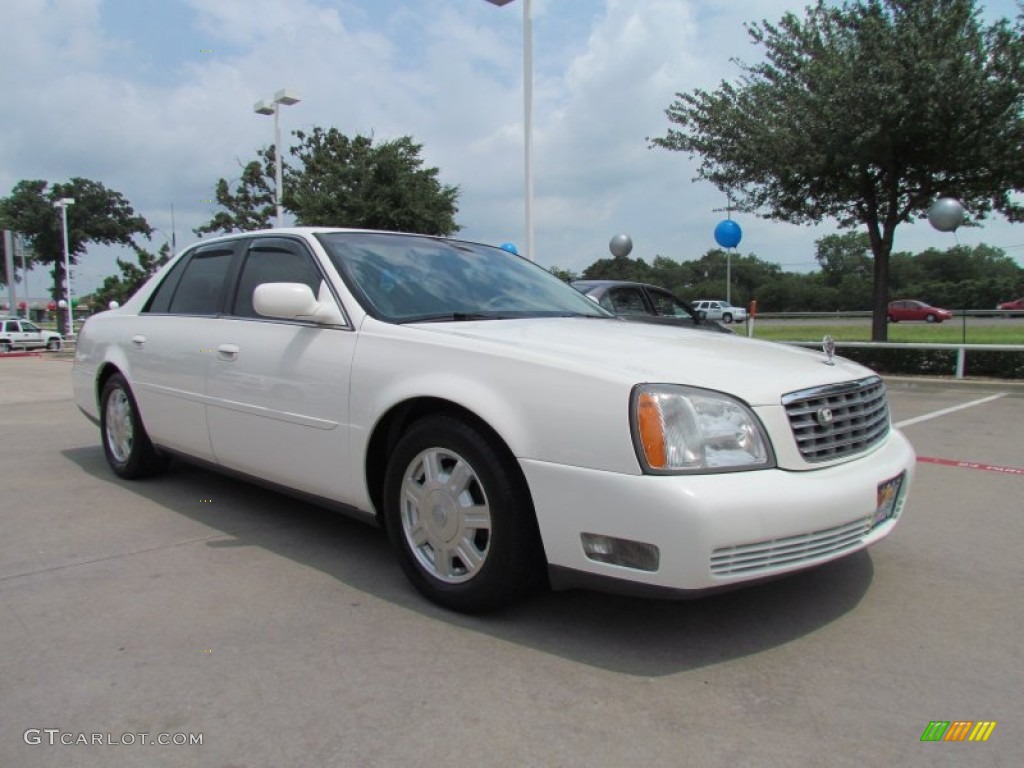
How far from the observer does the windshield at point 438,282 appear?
3.60m

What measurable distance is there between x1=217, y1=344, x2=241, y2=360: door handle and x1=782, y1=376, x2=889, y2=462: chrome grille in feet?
8.81

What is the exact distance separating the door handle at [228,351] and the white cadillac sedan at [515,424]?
1 centimetres

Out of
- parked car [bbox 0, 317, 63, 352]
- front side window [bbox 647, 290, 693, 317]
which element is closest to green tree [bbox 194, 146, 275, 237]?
parked car [bbox 0, 317, 63, 352]

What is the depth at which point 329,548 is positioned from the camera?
387 centimetres

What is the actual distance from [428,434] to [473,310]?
2.86 feet

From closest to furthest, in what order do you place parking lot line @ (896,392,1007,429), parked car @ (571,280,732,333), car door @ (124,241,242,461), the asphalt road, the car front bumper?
the asphalt road → the car front bumper → car door @ (124,241,242,461) → parking lot line @ (896,392,1007,429) → parked car @ (571,280,732,333)

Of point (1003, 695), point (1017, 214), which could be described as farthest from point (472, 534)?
point (1017, 214)

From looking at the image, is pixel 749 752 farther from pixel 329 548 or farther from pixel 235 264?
pixel 235 264

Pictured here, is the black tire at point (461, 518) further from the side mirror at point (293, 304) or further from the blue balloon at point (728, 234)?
the blue balloon at point (728, 234)

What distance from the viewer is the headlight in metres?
2.50

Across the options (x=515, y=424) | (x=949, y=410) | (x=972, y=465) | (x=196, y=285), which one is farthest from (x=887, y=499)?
(x=949, y=410)

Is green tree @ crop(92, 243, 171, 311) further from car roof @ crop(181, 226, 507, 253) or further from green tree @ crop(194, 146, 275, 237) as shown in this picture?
car roof @ crop(181, 226, 507, 253)

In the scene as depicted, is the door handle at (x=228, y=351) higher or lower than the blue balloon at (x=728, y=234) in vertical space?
lower

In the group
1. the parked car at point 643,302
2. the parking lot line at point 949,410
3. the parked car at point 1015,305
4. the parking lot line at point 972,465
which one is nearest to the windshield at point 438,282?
the parking lot line at point 972,465
